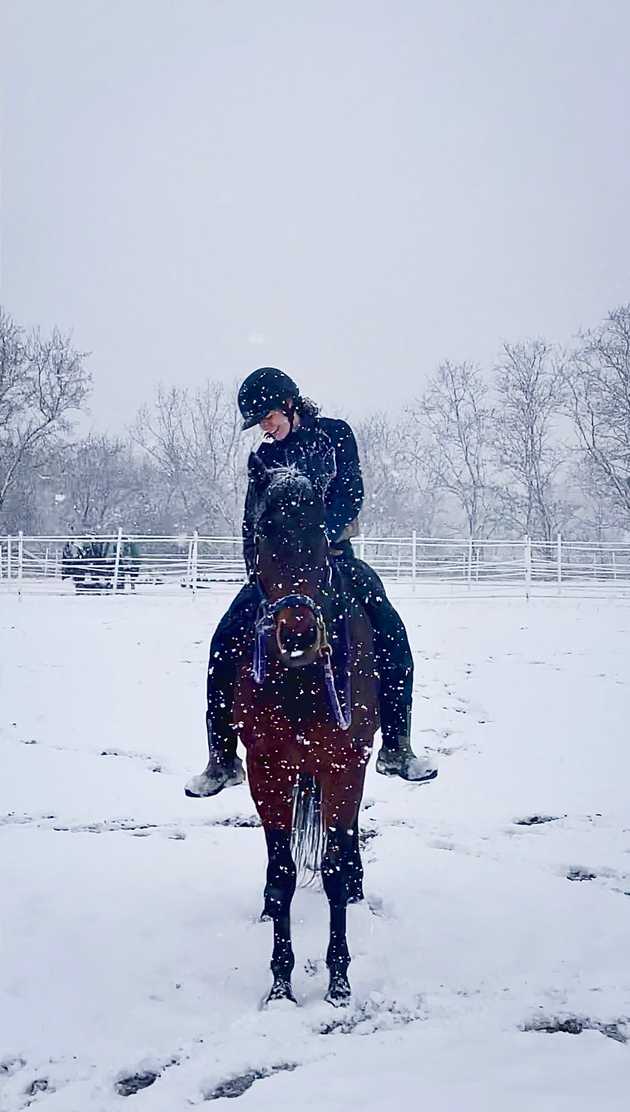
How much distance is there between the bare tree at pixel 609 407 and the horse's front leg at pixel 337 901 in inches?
717

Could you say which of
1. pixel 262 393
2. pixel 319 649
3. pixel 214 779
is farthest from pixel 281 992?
pixel 262 393

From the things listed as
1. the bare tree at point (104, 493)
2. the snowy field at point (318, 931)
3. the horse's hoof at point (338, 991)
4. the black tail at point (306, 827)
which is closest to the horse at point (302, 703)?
the horse's hoof at point (338, 991)

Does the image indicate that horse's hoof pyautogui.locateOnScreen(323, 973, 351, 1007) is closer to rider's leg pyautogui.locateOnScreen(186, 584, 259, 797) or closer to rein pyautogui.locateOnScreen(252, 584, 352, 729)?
rider's leg pyautogui.locateOnScreen(186, 584, 259, 797)

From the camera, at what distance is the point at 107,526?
4144 centimetres

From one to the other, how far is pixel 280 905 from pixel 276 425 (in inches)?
75.7

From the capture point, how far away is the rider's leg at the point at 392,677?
3396mm

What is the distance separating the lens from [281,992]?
3051mm

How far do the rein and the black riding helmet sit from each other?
712mm

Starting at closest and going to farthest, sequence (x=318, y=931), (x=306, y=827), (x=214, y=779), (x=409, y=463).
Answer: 1. (x=214, y=779)
2. (x=306, y=827)
3. (x=318, y=931)
4. (x=409, y=463)

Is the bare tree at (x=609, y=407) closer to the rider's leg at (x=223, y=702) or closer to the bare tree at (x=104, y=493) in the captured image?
the rider's leg at (x=223, y=702)

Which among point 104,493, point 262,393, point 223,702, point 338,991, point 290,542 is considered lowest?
point 338,991

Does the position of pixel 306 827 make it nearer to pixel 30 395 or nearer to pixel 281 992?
pixel 281 992

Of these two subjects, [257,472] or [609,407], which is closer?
[257,472]

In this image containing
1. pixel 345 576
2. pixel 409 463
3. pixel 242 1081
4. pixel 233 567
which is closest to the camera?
pixel 242 1081
